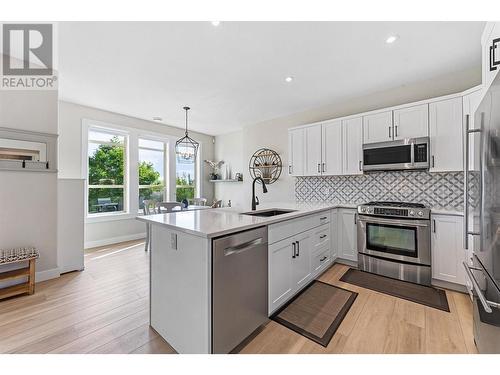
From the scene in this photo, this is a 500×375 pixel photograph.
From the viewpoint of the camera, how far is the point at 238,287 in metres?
1.55

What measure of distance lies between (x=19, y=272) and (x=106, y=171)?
8.41 ft

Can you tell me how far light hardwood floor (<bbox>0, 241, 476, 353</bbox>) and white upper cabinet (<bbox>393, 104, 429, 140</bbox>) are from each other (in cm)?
197

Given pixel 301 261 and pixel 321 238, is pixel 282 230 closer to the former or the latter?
pixel 301 261

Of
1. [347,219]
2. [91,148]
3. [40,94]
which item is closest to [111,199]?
[91,148]

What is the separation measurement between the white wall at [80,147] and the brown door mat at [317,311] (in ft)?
13.3

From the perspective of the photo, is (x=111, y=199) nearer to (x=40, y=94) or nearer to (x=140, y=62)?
(x=40, y=94)

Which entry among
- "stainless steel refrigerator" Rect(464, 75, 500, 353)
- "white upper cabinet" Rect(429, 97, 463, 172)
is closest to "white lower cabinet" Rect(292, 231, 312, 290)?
"stainless steel refrigerator" Rect(464, 75, 500, 353)

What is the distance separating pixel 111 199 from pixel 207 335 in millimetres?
4357

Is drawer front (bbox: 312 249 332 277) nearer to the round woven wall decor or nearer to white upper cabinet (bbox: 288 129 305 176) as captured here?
white upper cabinet (bbox: 288 129 305 176)

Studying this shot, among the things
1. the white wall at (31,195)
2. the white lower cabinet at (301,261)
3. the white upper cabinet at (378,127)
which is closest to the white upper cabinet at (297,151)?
the white upper cabinet at (378,127)

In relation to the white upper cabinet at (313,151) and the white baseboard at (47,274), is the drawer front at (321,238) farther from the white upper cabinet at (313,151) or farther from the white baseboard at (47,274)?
the white baseboard at (47,274)

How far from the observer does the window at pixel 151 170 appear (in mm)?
5114

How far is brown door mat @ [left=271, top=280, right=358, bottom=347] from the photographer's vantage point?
181 cm

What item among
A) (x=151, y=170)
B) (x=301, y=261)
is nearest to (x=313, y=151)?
(x=301, y=261)
